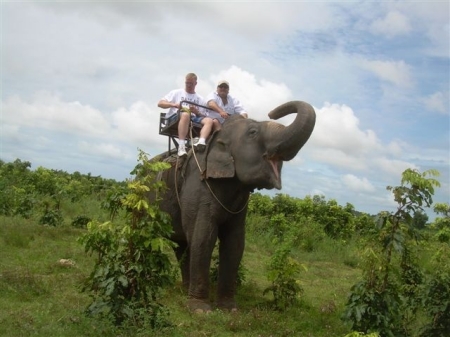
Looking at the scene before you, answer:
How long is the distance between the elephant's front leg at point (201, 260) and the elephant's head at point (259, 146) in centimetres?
67

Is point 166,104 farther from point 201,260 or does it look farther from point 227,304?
point 227,304

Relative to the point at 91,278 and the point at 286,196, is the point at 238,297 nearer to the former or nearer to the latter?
the point at 91,278

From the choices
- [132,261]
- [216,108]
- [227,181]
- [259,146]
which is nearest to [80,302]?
[132,261]

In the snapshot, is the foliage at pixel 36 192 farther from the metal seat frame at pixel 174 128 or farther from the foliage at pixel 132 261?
the foliage at pixel 132 261

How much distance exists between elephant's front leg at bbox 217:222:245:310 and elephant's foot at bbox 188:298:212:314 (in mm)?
419

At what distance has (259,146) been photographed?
24.1ft

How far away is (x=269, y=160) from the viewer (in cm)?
720

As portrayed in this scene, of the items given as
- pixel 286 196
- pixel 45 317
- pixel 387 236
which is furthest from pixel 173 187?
pixel 286 196

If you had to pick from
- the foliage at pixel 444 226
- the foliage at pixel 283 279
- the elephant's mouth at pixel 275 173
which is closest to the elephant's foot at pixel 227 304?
the foliage at pixel 283 279

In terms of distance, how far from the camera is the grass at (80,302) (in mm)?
5828

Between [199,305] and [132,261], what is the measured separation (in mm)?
1686

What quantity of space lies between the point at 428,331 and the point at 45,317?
152 inches

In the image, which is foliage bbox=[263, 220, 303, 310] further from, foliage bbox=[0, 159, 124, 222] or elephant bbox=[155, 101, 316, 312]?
foliage bbox=[0, 159, 124, 222]

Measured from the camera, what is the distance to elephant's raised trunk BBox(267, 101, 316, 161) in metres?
6.86
